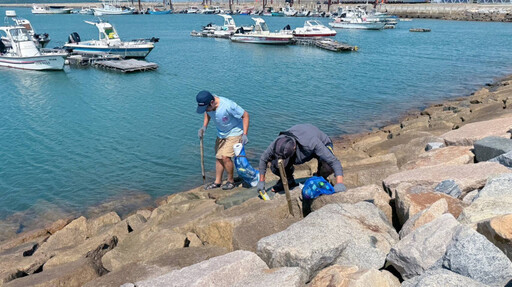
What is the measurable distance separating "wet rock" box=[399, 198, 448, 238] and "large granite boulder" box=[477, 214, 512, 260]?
66 cm

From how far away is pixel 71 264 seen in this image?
19.0ft

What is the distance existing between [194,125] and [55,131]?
18.4ft

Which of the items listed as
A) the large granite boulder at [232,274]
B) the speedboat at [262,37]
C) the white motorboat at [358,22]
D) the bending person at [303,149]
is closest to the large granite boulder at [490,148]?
the bending person at [303,149]

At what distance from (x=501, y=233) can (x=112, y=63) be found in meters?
32.5

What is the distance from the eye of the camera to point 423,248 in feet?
13.2

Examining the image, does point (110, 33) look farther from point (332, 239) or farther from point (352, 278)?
point (352, 278)

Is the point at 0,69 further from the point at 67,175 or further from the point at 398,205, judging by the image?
the point at 398,205

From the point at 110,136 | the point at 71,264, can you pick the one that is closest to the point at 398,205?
the point at 71,264

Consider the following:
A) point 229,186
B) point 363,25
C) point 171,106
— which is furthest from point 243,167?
point 363,25

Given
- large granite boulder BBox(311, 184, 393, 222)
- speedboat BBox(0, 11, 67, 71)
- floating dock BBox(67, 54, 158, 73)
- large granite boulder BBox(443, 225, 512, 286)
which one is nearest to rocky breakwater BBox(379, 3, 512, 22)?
floating dock BBox(67, 54, 158, 73)

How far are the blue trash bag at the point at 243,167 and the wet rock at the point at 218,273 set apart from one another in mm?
3505

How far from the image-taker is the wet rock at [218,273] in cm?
426

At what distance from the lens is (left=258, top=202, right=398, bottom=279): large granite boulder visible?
434 centimetres

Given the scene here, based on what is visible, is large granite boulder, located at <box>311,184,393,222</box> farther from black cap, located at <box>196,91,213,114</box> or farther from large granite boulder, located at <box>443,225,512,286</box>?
black cap, located at <box>196,91,213,114</box>
